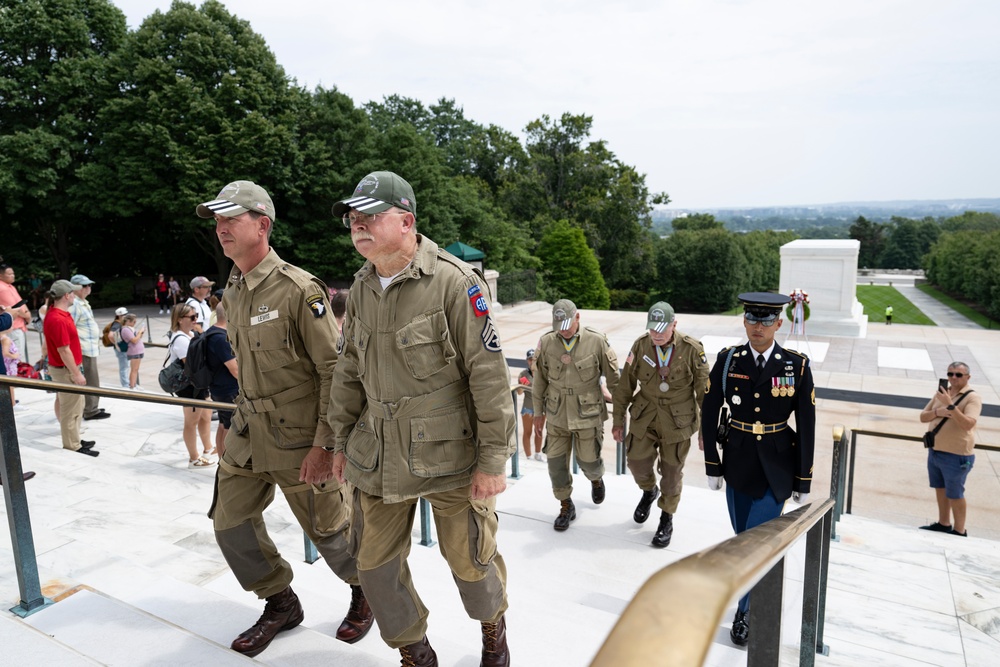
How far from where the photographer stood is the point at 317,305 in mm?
3152

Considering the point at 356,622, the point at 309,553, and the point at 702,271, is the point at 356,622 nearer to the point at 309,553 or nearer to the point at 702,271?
the point at 309,553

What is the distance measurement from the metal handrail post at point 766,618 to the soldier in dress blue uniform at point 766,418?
288cm

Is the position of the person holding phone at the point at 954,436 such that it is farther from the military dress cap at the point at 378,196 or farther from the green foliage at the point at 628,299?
the green foliage at the point at 628,299

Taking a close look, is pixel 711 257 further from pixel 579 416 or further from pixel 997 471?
pixel 579 416

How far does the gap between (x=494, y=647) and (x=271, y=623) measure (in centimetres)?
99

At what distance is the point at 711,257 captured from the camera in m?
66.1

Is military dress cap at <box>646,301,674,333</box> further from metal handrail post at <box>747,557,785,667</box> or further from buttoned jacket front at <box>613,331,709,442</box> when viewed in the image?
metal handrail post at <box>747,557,785,667</box>

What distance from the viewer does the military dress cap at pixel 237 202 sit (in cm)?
302

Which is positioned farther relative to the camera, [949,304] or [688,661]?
[949,304]

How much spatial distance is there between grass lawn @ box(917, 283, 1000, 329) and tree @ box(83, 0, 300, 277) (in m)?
46.0

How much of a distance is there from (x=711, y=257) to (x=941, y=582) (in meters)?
64.2

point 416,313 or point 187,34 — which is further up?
point 187,34

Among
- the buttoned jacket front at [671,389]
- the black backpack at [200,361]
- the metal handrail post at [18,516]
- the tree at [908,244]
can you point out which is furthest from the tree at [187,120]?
the tree at [908,244]

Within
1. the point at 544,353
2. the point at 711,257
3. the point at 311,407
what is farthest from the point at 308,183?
the point at 711,257
